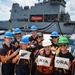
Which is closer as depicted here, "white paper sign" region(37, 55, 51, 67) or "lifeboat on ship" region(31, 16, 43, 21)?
"white paper sign" region(37, 55, 51, 67)

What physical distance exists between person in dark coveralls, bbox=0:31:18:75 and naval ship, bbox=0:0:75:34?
2623 centimetres

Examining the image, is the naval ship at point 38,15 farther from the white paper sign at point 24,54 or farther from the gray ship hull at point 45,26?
the white paper sign at point 24,54

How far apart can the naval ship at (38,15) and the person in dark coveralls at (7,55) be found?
2623cm

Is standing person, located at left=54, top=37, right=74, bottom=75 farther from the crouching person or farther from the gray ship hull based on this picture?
the gray ship hull

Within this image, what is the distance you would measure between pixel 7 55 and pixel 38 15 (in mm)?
30033

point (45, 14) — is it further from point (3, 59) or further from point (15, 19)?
point (3, 59)

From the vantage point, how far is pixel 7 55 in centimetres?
494

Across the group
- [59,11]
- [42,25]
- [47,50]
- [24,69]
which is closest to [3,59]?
[24,69]

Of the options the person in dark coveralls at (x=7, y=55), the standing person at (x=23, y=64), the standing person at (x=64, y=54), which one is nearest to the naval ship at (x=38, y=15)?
the person in dark coveralls at (x=7, y=55)

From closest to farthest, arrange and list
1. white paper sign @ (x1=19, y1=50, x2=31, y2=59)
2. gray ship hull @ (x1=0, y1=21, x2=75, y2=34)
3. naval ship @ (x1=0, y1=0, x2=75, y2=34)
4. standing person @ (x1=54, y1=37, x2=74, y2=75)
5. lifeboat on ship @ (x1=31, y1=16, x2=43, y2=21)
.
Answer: standing person @ (x1=54, y1=37, x2=74, y2=75), white paper sign @ (x1=19, y1=50, x2=31, y2=59), gray ship hull @ (x1=0, y1=21, x2=75, y2=34), naval ship @ (x1=0, y1=0, x2=75, y2=34), lifeboat on ship @ (x1=31, y1=16, x2=43, y2=21)

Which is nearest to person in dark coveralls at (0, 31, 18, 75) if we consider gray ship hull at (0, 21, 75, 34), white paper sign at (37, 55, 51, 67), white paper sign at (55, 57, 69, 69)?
white paper sign at (37, 55, 51, 67)

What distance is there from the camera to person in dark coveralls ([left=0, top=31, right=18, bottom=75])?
4844 millimetres

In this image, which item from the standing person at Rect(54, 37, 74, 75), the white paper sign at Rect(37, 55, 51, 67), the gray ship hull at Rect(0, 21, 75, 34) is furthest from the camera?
the gray ship hull at Rect(0, 21, 75, 34)

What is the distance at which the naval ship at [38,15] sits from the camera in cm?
3266
